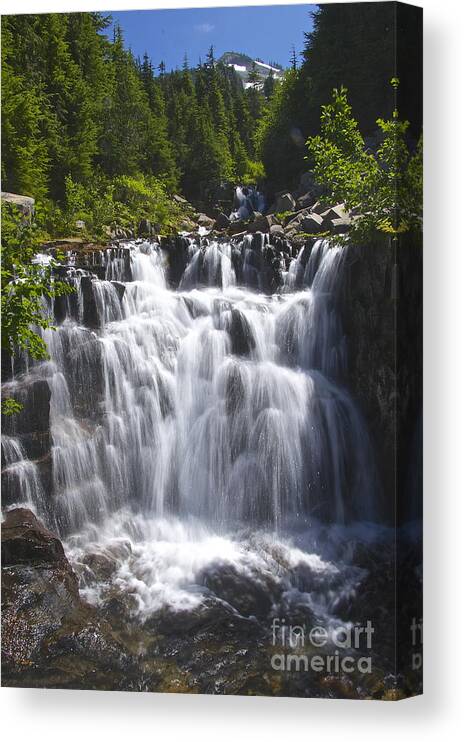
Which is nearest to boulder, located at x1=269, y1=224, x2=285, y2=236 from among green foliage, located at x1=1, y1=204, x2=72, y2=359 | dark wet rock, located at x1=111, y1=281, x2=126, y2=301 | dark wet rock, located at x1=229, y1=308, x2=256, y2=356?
dark wet rock, located at x1=229, y1=308, x2=256, y2=356

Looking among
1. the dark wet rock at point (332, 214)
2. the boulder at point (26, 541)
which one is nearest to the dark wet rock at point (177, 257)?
the dark wet rock at point (332, 214)

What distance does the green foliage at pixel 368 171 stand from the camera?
6.90 m

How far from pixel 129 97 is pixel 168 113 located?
0.28 meters

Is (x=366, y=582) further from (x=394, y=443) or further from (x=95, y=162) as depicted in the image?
(x=95, y=162)

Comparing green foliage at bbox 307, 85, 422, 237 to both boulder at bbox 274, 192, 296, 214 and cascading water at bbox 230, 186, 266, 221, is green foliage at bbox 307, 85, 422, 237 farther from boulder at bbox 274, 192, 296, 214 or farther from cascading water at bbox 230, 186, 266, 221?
cascading water at bbox 230, 186, 266, 221

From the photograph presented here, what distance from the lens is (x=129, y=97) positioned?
25.1 ft

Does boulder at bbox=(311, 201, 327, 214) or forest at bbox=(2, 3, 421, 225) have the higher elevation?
forest at bbox=(2, 3, 421, 225)

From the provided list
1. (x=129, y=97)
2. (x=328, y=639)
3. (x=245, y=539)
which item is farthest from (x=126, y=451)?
(x=129, y=97)

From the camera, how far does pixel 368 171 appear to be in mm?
7043

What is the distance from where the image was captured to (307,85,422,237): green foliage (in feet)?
22.6

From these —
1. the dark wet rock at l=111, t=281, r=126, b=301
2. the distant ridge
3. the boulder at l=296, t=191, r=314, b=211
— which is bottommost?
the dark wet rock at l=111, t=281, r=126, b=301

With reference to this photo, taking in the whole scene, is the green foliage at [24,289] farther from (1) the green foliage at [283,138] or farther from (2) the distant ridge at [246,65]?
(2) the distant ridge at [246,65]

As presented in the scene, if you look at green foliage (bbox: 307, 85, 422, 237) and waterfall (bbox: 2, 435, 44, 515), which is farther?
waterfall (bbox: 2, 435, 44, 515)

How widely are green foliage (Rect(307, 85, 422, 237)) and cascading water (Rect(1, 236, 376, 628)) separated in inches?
12.2
